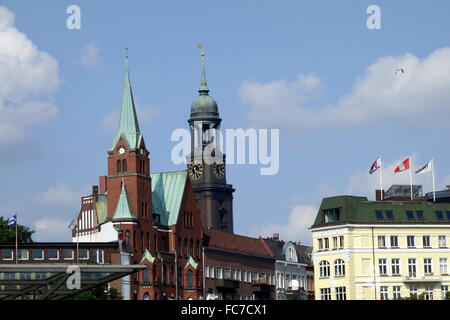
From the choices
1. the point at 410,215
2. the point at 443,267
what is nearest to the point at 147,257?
the point at 410,215

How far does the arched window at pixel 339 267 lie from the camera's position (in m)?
161

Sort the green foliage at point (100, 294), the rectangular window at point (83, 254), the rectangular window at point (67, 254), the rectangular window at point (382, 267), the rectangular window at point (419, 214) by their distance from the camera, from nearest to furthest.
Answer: the green foliage at point (100, 294), the rectangular window at point (67, 254), the rectangular window at point (382, 267), the rectangular window at point (83, 254), the rectangular window at point (419, 214)

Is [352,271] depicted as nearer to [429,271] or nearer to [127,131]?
[429,271]

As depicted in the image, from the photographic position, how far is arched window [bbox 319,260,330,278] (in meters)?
164

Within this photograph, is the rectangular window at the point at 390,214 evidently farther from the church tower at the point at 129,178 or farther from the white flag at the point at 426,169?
the church tower at the point at 129,178

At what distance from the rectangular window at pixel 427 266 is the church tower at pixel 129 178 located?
40170 millimetres

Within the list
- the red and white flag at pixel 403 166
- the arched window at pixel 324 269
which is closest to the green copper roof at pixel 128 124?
the arched window at pixel 324 269

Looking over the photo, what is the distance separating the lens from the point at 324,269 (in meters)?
165

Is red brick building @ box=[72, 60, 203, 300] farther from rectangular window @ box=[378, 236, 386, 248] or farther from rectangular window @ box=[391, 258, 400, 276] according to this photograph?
rectangular window @ box=[391, 258, 400, 276]

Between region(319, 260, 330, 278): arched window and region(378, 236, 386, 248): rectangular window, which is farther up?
region(378, 236, 386, 248): rectangular window

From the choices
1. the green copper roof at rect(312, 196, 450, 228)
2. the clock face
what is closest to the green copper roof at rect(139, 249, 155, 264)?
the clock face

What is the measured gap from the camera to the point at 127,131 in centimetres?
17662

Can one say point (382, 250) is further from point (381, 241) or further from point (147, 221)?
point (147, 221)
